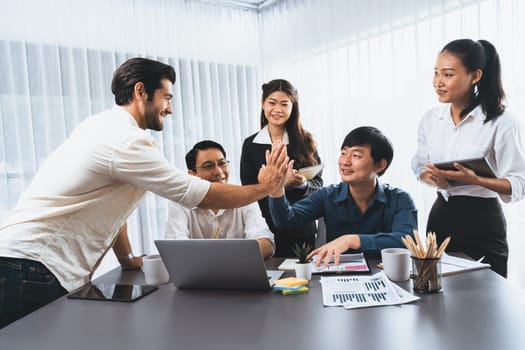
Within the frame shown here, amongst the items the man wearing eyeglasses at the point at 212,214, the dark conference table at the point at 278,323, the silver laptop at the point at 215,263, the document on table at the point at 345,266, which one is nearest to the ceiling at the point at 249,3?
the man wearing eyeglasses at the point at 212,214

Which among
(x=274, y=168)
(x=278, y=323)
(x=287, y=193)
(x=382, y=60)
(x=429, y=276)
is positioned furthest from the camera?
(x=382, y=60)

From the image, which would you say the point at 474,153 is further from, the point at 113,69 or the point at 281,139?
the point at 113,69

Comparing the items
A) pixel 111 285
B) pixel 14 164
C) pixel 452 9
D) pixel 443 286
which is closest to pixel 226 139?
pixel 14 164

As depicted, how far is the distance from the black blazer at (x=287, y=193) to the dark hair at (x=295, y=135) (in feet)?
0.15

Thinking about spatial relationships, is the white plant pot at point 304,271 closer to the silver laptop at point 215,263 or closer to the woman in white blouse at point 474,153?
the silver laptop at point 215,263

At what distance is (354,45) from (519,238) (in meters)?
1.86

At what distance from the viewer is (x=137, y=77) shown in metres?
1.71

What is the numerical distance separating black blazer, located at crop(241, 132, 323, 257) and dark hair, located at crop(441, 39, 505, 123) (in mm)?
912

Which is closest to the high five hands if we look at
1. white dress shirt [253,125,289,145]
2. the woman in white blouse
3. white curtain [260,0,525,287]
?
the woman in white blouse

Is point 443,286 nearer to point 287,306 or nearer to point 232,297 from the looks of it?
point 287,306

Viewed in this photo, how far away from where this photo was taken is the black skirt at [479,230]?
1929 mm

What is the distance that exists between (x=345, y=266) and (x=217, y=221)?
79cm

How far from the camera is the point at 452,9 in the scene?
2820 millimetres

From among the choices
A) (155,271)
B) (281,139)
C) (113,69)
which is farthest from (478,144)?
(113,69)
